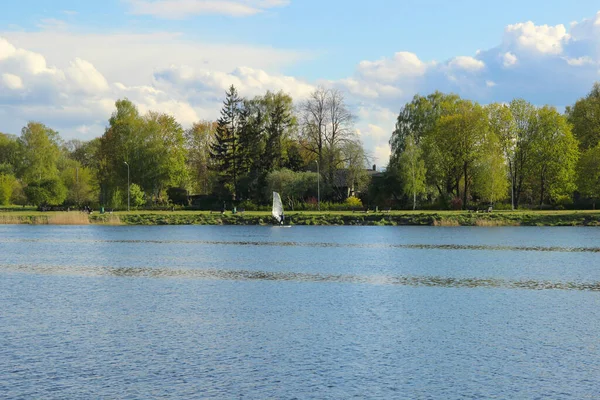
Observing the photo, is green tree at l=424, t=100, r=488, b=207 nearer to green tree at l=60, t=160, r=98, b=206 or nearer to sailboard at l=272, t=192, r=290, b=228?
sailboard at l=272, t=192, r=290, b=228

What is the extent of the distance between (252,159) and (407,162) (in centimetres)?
2603

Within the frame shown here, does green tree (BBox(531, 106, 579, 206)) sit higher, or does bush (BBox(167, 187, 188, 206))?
green tree (BBox(531, 106, 579, 206))

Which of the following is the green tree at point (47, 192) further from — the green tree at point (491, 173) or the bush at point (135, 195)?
the green tree at point (491, 173)

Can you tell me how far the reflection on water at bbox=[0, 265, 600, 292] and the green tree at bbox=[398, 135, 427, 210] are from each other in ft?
195

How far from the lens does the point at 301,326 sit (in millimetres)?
20859

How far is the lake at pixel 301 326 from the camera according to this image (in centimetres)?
1481

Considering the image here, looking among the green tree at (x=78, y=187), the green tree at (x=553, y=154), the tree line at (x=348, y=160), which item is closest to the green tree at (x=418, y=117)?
the tree line at (x=348, y=160)

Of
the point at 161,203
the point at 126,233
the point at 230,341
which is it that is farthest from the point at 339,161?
the point at 230,341

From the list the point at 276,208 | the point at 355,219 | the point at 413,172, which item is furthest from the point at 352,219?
the point at 413,172

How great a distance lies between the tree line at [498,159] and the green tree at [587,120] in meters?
0.13

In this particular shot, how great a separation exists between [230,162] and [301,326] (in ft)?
290

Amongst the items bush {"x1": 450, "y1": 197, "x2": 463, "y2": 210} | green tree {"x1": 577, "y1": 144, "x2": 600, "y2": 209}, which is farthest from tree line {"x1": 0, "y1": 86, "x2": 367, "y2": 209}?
green tree {"x1": 577, "y1": 144, "x2": 600, "y2": 209}

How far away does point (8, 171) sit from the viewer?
131000 mm

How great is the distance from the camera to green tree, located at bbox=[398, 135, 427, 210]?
92.2 m
